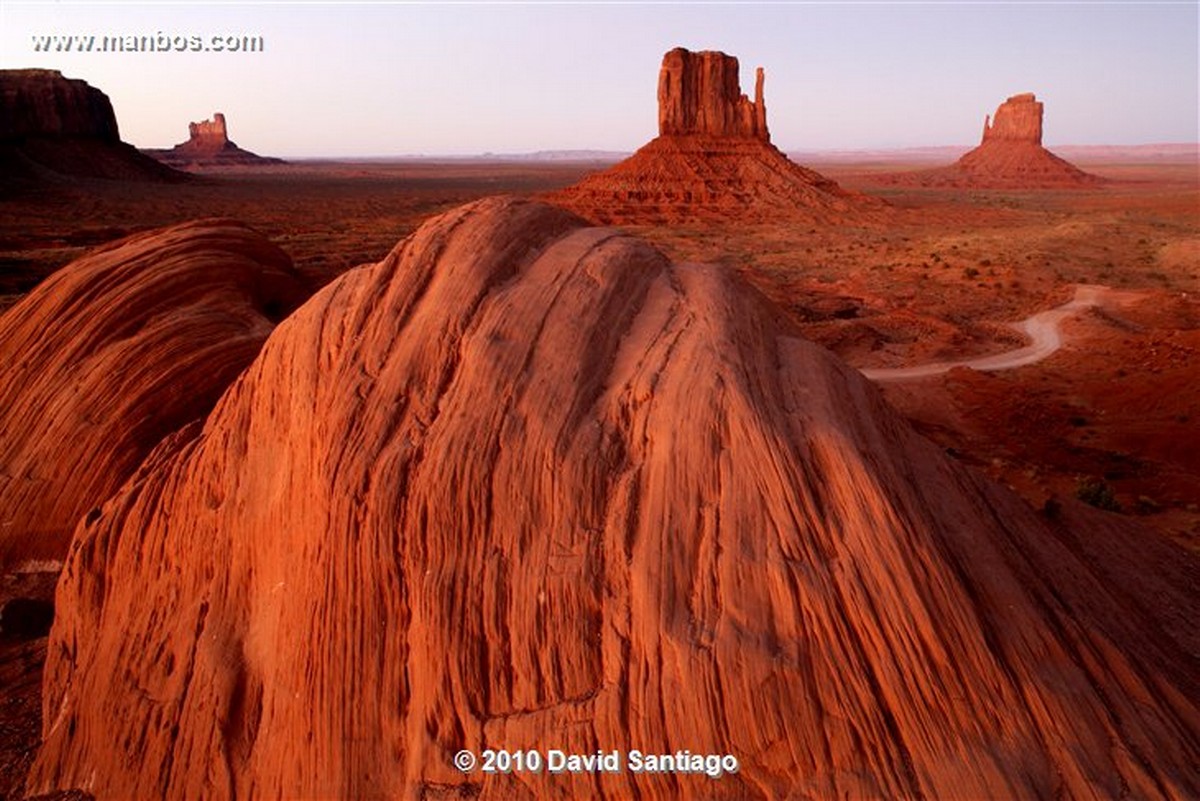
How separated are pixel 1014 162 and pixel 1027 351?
106601mm

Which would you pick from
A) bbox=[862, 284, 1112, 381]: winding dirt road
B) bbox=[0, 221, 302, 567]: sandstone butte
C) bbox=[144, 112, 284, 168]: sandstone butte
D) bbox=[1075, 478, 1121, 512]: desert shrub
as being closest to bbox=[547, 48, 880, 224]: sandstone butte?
bbox=[862, 284, 1112, 381]: winding dirt road

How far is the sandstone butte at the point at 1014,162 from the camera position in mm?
108312

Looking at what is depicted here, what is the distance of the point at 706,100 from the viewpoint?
72438 mm

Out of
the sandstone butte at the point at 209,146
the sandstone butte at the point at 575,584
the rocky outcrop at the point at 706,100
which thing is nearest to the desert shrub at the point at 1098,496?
the sandstone butte at the point at 575,584

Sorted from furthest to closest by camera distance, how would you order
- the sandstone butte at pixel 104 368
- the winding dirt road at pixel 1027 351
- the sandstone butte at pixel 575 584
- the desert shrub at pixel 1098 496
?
the winding dirt road at pixel 1027 351
the desert shrub at pixel 1098 496
the sandstone butte at pixel 104 368
the sandstone butte at pixel 575 584

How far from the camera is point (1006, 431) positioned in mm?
17375

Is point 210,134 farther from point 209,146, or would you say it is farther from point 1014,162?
point 1014,162

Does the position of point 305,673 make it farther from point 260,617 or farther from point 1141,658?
point 1141,658

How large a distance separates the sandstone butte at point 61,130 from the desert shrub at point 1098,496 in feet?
321

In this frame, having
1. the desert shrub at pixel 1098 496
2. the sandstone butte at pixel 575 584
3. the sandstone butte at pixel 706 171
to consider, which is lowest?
the desert shrub at pixel 1098 496

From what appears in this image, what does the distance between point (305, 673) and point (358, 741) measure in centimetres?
68

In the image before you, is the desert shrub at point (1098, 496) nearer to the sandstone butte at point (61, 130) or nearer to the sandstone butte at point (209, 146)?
the sandstone butte at point (61, 130)

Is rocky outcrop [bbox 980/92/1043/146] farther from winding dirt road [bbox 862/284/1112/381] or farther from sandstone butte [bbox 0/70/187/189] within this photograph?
sandstone butte [bbox 0/70/187/189]

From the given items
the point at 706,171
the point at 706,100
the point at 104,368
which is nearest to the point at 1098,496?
the point at 104,368
